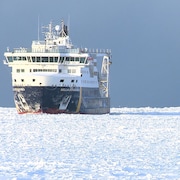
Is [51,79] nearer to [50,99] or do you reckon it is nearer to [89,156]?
[50,99]

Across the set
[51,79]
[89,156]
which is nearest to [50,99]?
[51,79]

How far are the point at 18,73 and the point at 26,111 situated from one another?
2.80 m

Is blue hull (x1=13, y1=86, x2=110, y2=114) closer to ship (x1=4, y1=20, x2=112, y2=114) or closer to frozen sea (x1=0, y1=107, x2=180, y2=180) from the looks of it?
ship (x1=4, y1=20, x2=112, y2=114)

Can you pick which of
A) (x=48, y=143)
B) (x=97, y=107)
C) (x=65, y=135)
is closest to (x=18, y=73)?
(x=97, y=107)

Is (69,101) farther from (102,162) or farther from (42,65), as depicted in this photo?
(102,162)

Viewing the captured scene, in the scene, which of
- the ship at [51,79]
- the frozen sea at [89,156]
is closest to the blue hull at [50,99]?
the ship at [51,79]

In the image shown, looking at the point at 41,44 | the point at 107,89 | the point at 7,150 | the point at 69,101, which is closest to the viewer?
the point at 7,150

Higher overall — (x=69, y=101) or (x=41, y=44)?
(x=41, y=44)

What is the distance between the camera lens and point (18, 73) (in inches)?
1673

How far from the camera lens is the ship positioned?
134 ft

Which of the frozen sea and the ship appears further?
the ship

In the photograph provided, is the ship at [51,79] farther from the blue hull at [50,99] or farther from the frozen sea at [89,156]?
the frozen sea at [89,156]

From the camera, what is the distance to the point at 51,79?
41125 mm

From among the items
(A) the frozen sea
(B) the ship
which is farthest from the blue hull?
(A) the frozen sea
